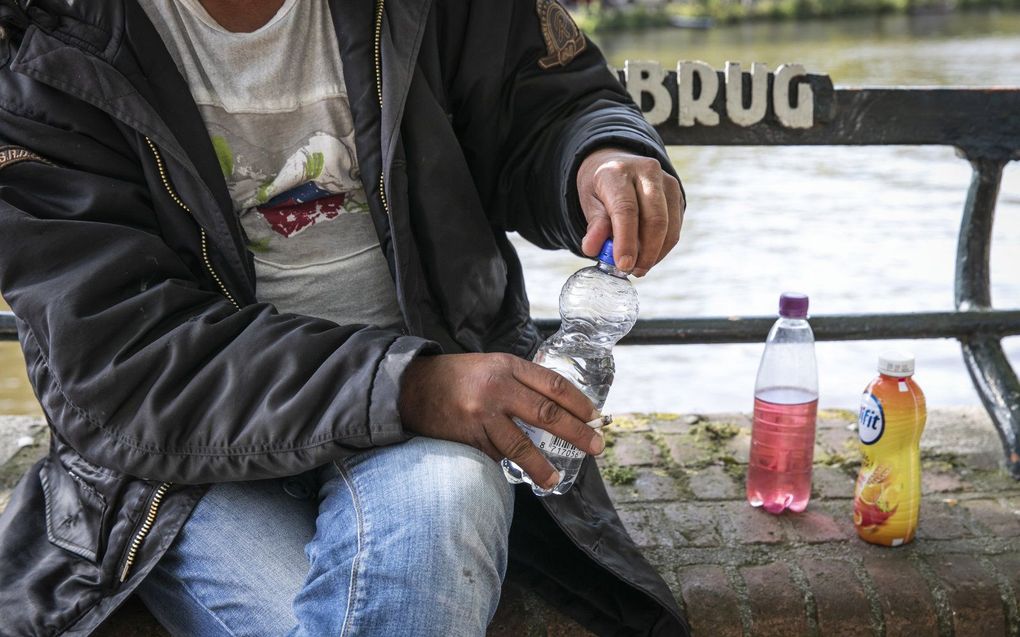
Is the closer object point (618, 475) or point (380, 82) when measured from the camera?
point (380, 82)

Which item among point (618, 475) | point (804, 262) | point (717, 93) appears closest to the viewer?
point (618, 475)

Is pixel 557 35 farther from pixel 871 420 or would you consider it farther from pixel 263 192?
pixel 871 420

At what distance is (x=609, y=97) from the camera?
6.14 ft

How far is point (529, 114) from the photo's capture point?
1867 millimetres

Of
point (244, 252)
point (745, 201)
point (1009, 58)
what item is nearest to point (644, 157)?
point (244, 252)

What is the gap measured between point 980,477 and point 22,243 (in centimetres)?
197

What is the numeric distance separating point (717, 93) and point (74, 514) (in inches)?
63.8

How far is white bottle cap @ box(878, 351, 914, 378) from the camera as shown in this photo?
1981 millimetres

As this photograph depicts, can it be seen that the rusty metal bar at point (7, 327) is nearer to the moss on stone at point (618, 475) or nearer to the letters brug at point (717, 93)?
the moss on stone at point (618, 475)

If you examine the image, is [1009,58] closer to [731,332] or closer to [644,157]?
[731,332]

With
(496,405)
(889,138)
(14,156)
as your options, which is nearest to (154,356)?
(14,156)

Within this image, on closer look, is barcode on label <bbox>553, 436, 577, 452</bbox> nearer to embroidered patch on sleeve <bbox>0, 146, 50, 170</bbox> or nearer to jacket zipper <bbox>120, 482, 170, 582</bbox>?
jacket zipper <bbox>120, 482, 170, 582</bbox>

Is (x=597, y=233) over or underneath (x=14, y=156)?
underneath

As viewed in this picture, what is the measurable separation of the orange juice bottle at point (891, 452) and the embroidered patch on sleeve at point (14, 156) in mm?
1446
